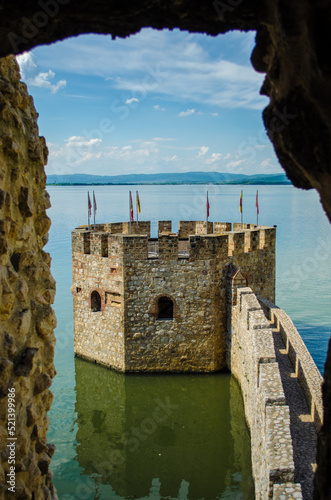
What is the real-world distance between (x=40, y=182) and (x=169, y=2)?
2.04m

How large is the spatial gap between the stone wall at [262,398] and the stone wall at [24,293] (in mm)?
2972

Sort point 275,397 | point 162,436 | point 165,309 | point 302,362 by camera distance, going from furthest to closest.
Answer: point 165,309 < point 302,362 < point 162,436 < point 275,397

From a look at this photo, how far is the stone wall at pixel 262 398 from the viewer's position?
222 inches

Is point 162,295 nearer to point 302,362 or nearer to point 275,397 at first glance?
point 302,362

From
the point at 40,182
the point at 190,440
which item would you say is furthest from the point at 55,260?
the point at 40,182

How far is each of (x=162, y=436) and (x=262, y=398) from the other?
2.68 meters

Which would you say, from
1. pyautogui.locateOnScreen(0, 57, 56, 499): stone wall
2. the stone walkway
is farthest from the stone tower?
pyautogui.locateOnScreen(0, 57, 56, 499): stone wall

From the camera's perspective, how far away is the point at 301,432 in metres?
7.47

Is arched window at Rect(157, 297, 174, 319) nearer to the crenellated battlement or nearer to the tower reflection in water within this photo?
the crenellated battlement

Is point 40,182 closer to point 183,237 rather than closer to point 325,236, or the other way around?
point 183,237

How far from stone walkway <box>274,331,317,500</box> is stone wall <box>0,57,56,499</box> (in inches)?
151

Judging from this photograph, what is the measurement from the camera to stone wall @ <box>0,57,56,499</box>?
319 centimetres

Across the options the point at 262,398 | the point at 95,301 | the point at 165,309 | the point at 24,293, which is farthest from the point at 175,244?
the point at 24,293

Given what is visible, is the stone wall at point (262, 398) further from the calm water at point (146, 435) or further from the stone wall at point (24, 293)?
the stone wall at point (24, 293)
